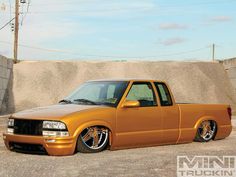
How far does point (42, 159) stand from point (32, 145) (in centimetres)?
52

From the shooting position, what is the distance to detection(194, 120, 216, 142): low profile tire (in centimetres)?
1209

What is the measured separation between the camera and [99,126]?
9.93 metres

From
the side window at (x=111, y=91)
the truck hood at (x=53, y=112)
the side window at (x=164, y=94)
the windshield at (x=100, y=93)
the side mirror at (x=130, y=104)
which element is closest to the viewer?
the truck hood at (x=53, y=112)

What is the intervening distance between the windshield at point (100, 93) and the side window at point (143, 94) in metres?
0.25

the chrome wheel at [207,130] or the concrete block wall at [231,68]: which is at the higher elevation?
the concrete block wall at [231,68]

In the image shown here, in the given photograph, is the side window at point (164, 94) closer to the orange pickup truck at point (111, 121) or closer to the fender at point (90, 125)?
the orange pickup truck at point (111, 121)

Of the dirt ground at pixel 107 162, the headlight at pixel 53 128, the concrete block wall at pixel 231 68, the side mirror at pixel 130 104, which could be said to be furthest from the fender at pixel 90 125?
the concrete block wall at pixel 231 68

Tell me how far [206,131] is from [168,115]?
1.62 metres

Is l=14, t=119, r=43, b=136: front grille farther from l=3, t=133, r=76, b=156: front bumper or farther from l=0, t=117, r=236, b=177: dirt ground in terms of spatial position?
l=0, t=117, r=236, b=177: dirt ground

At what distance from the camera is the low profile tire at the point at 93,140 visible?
9.66 meters

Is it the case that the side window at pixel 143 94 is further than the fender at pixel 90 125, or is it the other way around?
the side window at pixel 143 94

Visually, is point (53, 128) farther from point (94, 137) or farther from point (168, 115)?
point (168, 115)

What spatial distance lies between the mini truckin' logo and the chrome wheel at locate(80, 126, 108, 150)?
1554 mm

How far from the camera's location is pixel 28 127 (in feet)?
31.1
